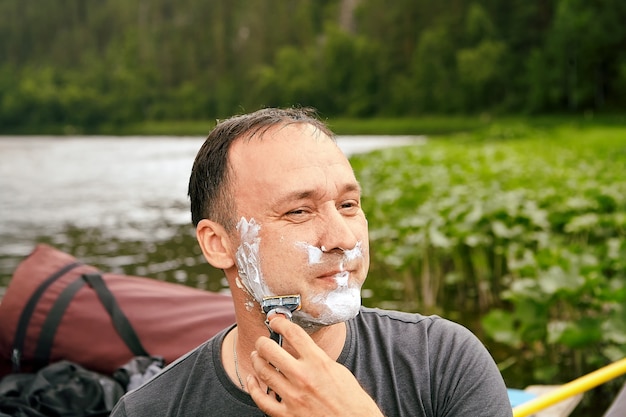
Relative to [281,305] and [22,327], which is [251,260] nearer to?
[281,305]

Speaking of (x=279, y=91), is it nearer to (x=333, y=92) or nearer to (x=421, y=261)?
(x=333, y=92)

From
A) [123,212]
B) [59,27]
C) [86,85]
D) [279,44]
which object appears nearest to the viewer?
[123,212]

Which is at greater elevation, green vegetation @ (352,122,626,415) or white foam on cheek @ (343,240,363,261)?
white foam on cheek @ (343,240,363,261)

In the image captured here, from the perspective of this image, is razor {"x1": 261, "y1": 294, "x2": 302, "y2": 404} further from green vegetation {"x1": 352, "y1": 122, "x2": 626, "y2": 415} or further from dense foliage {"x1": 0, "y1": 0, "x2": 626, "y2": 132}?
dense foliage {"x1": 0, "y1": 0, "x2": 626, "y2": 132}

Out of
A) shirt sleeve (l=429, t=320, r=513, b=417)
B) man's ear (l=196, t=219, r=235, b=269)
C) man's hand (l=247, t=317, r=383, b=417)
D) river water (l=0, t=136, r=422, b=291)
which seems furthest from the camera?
river water (l=0, t=136, r=422, b=291)

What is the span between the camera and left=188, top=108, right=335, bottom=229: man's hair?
6.22 feet

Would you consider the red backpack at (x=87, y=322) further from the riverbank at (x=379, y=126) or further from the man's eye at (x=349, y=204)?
the riverbank at (x=379, y=126)

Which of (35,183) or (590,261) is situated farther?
(35,183)

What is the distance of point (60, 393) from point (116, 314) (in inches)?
25.5

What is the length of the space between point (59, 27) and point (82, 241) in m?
114

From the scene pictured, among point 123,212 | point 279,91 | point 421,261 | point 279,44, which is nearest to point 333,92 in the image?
point 279,91

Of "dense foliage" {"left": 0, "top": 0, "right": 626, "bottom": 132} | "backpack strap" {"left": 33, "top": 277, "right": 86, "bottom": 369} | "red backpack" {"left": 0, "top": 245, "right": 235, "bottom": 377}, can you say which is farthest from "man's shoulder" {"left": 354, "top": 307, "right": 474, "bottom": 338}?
"dense foliage" {"left": 0, "top": 0, "right": 626, "bottom": 132}

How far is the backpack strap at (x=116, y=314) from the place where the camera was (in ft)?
11.4

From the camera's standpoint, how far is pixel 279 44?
100750 mm
